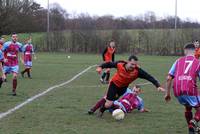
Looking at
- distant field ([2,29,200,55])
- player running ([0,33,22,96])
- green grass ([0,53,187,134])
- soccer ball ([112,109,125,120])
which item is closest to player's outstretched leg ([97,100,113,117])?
green grass ([0,53,187,134])

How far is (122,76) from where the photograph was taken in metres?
10.9

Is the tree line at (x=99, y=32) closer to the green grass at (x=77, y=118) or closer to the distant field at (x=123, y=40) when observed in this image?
the distant field at (x=123, y=40)

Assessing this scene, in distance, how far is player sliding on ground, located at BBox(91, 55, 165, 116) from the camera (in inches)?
410

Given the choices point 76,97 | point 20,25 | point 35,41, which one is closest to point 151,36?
point 35,41

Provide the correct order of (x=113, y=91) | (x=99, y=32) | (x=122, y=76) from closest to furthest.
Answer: (x=122, y=76) < (x=113, y=91) < (x=99, y=32)

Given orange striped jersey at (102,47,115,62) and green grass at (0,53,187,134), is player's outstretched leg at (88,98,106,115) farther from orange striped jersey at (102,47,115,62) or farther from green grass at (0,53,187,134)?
orange striped jersey at (102,47,115,62)

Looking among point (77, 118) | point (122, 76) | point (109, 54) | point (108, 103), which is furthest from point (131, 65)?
point (109, 54)

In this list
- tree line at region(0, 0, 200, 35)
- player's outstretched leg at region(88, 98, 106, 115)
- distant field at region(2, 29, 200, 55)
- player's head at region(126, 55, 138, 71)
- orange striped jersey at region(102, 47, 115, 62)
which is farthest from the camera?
tree line at region(0, 0, 200, 35)

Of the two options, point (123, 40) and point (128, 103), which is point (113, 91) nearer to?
point (128, 103)

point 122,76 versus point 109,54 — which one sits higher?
point 109,54

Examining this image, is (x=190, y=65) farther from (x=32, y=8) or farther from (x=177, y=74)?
(x=32, y=8)

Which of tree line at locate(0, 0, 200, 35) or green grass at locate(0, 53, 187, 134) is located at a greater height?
tree line at locate(0, 0, 200, 35)

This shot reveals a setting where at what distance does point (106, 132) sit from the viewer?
9.48 meters

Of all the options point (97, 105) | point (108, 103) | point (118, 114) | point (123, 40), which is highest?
point (123, 40)
